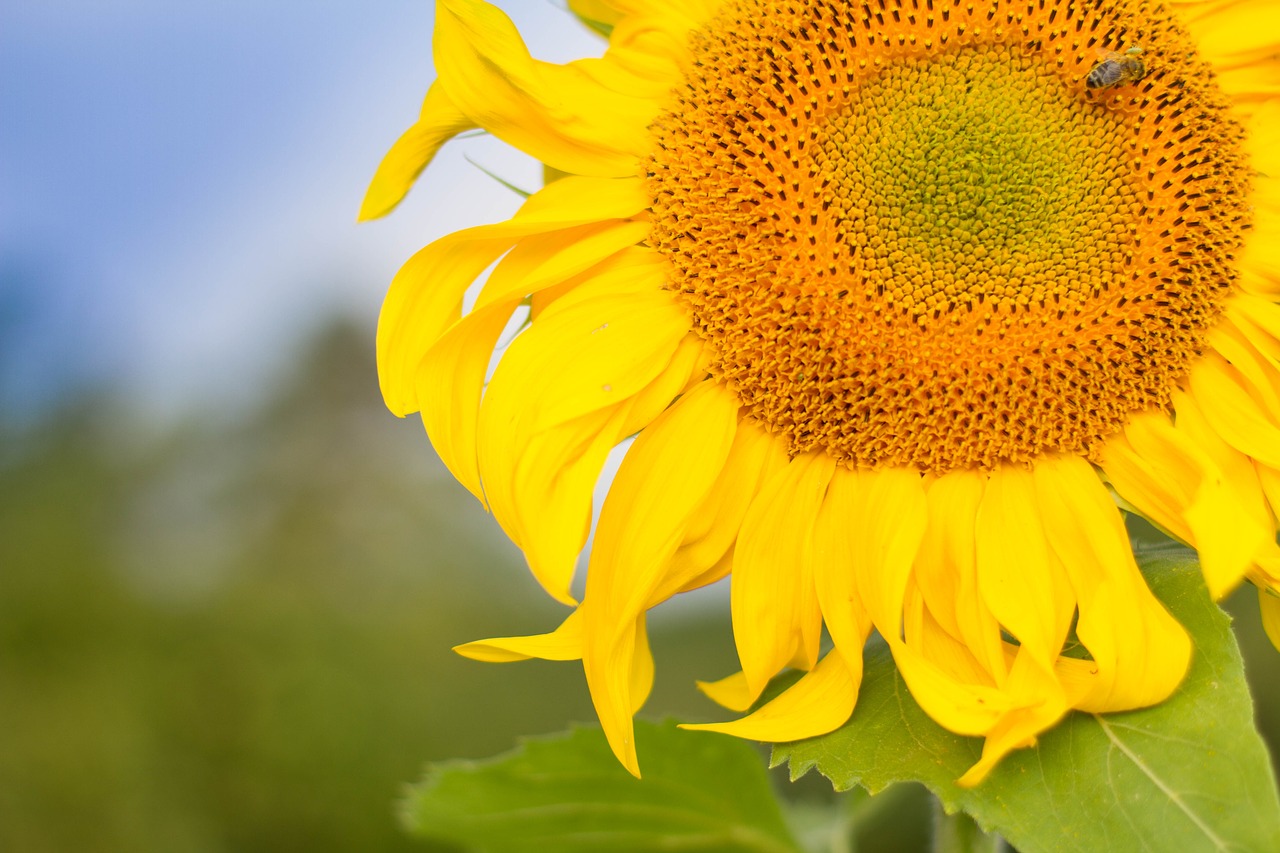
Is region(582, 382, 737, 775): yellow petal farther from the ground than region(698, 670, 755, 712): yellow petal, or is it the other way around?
region(582, 382, 737, 775): yellow petal

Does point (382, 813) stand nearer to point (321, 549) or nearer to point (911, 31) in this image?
point (321, 549)

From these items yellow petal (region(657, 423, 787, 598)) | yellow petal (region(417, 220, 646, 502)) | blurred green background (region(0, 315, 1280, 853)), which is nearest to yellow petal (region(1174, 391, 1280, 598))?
yellow petal (region(657, 423, 787, 598))

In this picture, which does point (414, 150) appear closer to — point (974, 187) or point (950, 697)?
point (974, 187)

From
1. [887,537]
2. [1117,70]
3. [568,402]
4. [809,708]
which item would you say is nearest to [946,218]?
[1117,70]

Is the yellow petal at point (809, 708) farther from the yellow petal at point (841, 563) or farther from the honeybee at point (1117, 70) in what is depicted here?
the honeybee at point (1117, 70)

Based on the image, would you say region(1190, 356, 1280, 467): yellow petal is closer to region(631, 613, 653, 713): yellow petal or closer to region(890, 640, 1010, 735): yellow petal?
region(890, 640, 1010, 735): yellow petal

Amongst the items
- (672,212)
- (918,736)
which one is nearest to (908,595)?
(918,736)
